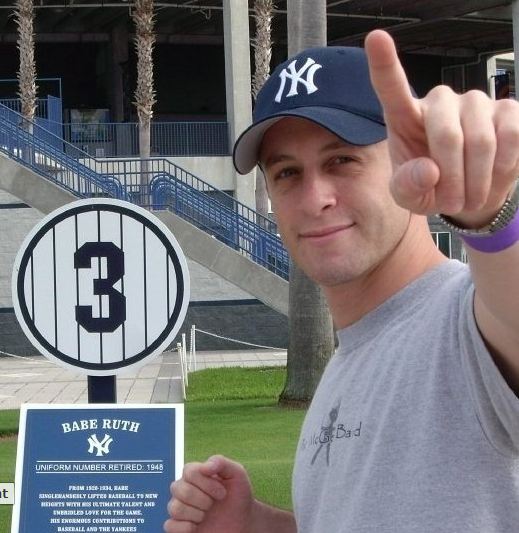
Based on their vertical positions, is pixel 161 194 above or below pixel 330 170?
below

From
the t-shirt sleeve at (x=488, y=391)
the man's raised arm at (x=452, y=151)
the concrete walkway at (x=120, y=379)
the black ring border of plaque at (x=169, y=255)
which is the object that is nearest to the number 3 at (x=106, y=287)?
the black ring border of plaque at (x=169, y=255)

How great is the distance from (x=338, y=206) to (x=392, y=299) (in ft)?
0.69

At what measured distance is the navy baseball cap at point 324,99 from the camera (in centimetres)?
234

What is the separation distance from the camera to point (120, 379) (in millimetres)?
19203

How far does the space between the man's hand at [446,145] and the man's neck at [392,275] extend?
0.79 metres

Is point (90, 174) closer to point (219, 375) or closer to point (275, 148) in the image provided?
point (219, 375)

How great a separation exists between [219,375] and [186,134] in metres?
14.1

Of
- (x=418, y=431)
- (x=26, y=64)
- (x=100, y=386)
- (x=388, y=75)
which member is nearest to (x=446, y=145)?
(x=388, y=75)

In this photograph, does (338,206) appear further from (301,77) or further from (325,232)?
(301,77)

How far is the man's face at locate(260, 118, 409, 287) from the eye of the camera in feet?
7.57

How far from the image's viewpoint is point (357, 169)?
2.33 m

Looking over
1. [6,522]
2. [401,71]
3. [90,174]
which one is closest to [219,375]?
[90,174]

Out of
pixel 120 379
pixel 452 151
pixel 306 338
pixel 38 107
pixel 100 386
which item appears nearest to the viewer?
pixel 452 151

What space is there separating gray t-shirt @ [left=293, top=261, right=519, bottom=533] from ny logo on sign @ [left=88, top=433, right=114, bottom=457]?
92.4 inches
